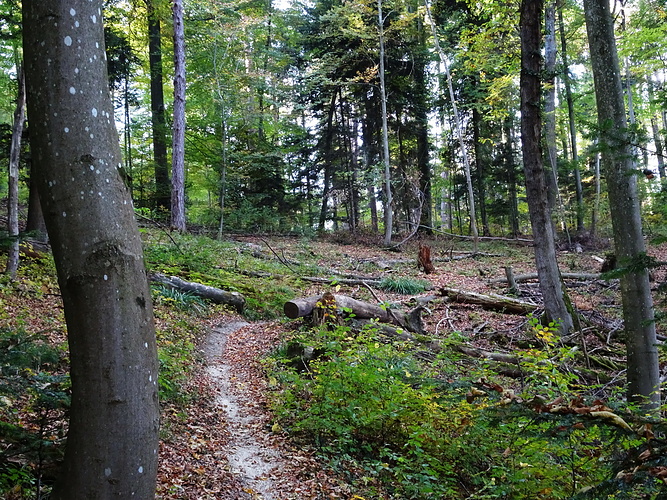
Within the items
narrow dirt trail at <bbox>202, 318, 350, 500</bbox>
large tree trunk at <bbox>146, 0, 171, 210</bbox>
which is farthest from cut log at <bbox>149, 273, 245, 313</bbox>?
large tree trunk at <bbox>146, 0, 171, 210</bbox>

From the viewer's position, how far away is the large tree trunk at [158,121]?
62.3 ft

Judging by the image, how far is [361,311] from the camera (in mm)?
7977

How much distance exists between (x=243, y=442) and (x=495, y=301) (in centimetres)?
767

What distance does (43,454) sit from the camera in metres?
2.45

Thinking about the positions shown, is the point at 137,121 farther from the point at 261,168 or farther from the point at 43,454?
the point at 43,454

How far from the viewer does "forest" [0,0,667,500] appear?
6.86ft

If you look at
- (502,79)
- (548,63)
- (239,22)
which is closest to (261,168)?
(239,22)

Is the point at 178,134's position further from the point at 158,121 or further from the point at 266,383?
the point at 266,383

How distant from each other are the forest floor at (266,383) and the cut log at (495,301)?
22cm

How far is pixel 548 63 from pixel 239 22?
1255 centimetres

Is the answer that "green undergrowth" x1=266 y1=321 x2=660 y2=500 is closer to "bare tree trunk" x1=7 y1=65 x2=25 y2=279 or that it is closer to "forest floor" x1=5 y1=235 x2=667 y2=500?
"forest floor" x1=5 y1=235 x2=667 y2=500

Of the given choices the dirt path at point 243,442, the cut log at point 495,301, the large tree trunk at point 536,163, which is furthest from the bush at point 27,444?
the cut log at point 495,301

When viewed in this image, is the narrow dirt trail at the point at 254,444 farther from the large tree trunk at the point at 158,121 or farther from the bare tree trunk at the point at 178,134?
the large tree trunk at the point at 158,121

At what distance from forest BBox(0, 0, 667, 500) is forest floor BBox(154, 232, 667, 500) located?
45 mm
